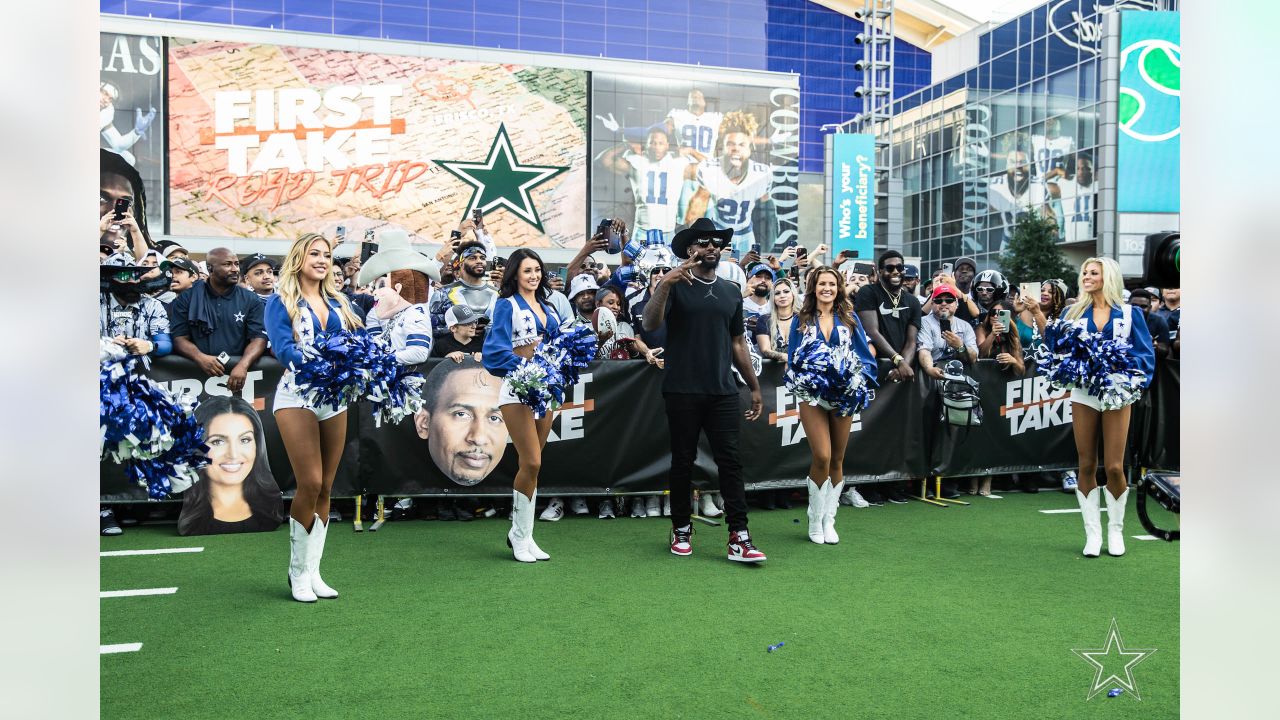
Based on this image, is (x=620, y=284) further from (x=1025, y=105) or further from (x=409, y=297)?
(x=1025, y=105)

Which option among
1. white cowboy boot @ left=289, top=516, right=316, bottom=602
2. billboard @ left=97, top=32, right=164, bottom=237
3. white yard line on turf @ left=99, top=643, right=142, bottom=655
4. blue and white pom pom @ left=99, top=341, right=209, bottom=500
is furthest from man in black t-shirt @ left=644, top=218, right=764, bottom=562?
billboard @ left=97, top=32, right=164, bottom=237

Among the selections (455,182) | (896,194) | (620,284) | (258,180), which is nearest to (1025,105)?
(896,194)

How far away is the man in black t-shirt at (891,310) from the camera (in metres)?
8.76

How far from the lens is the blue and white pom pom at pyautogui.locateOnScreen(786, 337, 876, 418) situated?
22.5ft

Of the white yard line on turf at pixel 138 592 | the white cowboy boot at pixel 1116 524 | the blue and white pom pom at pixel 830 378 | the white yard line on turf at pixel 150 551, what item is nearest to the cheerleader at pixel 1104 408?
the white cowboy boot at pixel 1116 524

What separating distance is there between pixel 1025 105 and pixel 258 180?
29.7m

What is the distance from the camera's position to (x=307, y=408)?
515cm

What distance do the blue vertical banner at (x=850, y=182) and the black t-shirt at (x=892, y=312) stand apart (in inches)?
918

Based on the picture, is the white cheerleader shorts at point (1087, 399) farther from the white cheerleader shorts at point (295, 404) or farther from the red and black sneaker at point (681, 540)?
the white cheerleader shorts at point (295, 404)

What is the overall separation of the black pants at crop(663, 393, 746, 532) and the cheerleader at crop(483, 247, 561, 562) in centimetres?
87

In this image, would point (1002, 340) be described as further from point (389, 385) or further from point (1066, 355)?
point (389, 385)

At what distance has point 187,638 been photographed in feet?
15.2

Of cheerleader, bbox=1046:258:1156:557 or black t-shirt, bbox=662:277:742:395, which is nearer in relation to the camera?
black t-shirt, bbox=662:277:742:395

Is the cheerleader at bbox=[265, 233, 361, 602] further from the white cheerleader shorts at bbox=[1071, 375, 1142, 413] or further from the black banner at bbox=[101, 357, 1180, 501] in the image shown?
the white cheerleader shorts at bbox=[1071, 375, 1142, 413]
